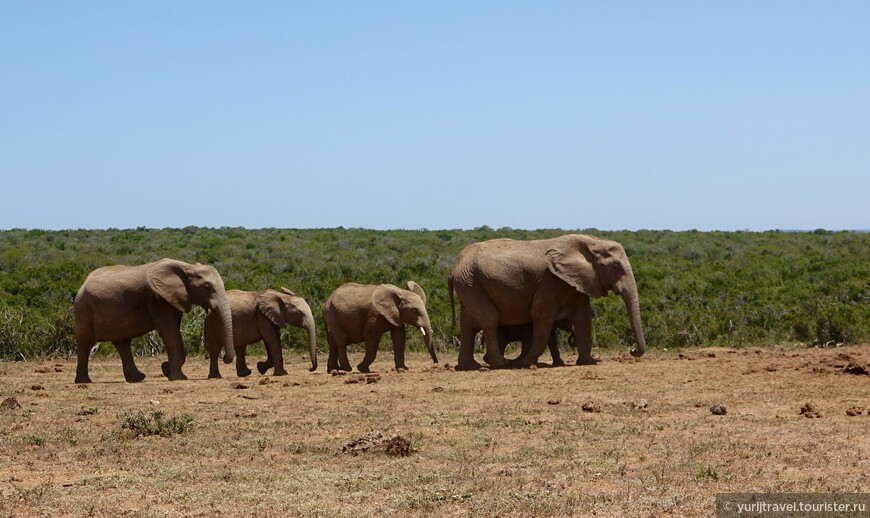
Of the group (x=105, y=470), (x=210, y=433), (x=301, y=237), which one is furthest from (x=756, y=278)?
(x=301, y=237)

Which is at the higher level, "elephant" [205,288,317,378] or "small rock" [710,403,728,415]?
"elephant" [205,288,317,378]

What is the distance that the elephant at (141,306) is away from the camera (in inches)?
745

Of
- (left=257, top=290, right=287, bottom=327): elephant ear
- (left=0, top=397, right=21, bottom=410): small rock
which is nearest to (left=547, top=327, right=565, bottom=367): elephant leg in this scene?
(left=257, top=290, right=287, bottom=327): elephant ear

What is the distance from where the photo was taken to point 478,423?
1257cm

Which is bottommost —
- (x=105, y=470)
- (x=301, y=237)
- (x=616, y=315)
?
(x=105, y=470)

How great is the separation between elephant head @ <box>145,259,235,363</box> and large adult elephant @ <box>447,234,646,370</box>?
3896mm

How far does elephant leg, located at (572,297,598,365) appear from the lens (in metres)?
20.1

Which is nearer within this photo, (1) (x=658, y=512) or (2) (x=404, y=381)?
(1) (x=658, y=512)

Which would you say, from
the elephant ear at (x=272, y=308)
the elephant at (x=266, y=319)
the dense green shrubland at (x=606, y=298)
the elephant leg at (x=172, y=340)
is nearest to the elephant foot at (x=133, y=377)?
the elephant leg at (x=172, y=340)

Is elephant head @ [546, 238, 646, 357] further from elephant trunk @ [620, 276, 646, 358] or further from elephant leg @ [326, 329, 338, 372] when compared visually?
elephant leg @ [326, 329, 338, 372]

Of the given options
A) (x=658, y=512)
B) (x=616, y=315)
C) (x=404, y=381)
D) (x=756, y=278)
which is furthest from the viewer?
(x=756, y=278)

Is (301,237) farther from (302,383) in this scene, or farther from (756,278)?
(302,383)

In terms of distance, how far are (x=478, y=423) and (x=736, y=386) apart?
15.3ft

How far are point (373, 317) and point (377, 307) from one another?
22 centimetres
